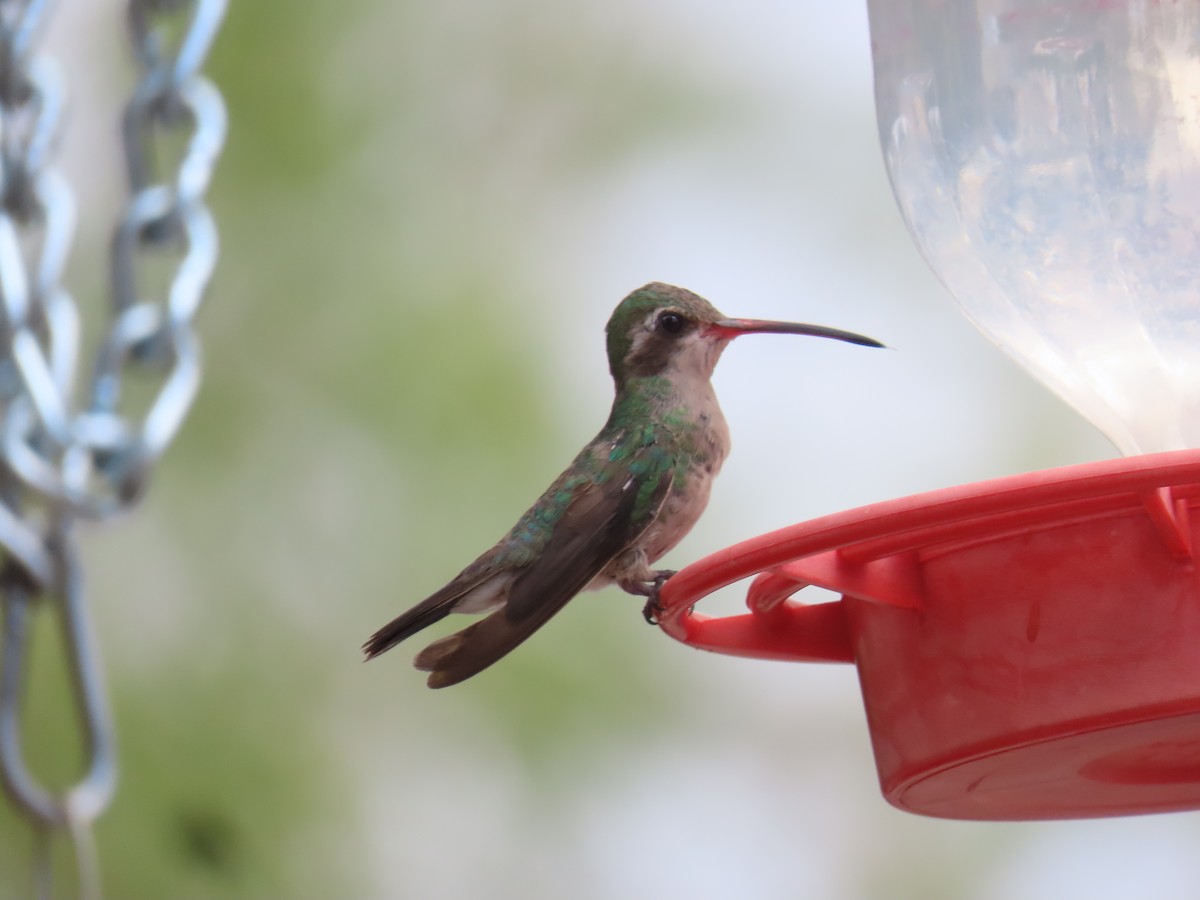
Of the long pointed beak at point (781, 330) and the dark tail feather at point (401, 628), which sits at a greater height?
the long pointed beak at point (781, 330)

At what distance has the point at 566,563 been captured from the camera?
2.84 m

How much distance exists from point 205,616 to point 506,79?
103 inches

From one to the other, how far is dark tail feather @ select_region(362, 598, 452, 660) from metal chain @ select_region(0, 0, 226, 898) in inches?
43.7

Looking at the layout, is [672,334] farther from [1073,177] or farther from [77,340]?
[77,340]

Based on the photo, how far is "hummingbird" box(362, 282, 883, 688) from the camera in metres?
2.72

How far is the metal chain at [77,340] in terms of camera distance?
1.46 m

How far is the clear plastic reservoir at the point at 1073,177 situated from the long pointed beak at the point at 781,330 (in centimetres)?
22

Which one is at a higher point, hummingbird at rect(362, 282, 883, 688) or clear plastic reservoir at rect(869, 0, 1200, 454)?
clear plastic reservoir at rect(869, 0, 1200, 454)

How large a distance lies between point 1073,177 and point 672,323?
1101 mm

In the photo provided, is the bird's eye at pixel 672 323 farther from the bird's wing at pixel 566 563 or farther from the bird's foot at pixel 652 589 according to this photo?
the bird's foot at pixel 652 589

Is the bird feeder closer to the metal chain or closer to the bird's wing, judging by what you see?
the bird's wing

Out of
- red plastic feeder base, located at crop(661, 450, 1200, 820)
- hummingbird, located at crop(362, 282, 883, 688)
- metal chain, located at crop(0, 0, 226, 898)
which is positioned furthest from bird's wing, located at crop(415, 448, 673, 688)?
metal chain, located at crop(0, 0, 226, 898)

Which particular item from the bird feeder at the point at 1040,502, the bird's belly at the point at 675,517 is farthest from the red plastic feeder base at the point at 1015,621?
the bird's belly at the point at 675,517

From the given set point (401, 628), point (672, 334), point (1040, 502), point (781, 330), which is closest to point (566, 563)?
point (401, 628)
